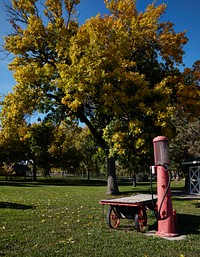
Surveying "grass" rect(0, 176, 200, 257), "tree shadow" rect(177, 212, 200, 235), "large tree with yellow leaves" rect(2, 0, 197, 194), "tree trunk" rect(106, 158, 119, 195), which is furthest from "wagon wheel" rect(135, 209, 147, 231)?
"tree trunk" rect(106, 158, 119, 195)

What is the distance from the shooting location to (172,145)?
102 feet

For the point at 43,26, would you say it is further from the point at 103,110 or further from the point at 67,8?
the point at 103,110

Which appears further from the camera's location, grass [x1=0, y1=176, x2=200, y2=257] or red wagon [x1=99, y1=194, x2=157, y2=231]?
red wagon [x1=99, y1=194, x2=157, y2=231]

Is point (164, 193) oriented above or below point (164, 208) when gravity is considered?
above

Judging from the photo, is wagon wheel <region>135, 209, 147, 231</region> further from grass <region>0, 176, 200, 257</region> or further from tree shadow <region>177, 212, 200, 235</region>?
tree shadow <region>177, 212, 200, 235</region>

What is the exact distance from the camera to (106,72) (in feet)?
47.9

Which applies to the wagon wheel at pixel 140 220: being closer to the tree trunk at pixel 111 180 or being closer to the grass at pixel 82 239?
the grass at pixel 82 239

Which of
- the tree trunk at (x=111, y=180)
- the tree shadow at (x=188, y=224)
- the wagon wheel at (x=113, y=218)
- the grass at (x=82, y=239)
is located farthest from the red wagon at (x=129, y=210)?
the tree trunk at (x=111, y=180)

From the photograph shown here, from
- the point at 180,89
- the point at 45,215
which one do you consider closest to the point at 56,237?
the point at 45,215

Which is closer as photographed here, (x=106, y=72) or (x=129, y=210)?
(x=129, y=210)

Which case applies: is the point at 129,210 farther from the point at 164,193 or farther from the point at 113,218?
the point at 164,193

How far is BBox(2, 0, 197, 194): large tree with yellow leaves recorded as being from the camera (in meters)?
13.3

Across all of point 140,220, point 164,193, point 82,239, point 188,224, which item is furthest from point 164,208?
point 82,239

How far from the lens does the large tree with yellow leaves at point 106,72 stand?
13312 millimetres
